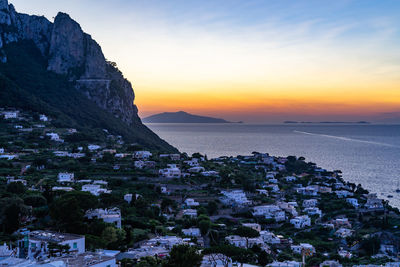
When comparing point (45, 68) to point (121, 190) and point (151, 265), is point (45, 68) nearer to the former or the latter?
point (121, 190)

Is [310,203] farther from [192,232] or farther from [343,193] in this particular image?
[192,232]

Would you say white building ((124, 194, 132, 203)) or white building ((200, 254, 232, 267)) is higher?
white building ((200, 254, 232, 267))

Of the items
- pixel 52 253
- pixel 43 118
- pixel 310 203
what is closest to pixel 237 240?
pixel 52 253

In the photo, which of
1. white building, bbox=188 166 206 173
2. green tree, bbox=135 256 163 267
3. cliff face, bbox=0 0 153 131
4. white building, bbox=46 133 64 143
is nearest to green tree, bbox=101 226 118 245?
green tree, bbox=135 256 163 267

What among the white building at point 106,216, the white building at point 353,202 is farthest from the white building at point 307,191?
the white building at point 106,216

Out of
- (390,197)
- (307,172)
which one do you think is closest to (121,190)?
(390,197)

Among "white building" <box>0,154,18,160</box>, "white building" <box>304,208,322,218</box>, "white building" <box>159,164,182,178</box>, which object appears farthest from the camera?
"white building" <box>159,164,182,178</box>

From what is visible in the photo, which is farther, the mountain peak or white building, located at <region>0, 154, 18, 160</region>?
the mountain peak

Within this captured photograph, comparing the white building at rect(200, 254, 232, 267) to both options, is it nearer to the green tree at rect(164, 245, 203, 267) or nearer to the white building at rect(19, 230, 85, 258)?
the green tree at rect(164, 245, 203, 267)

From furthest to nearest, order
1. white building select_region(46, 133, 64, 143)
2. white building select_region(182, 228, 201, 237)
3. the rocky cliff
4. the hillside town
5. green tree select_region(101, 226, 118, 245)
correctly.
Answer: the rocky cliff, white building select_region(46, 133, 64, 143), white building select_region(182, 228, 201, 237), green tree select_region(101, 226, 118, 245), the hillside town

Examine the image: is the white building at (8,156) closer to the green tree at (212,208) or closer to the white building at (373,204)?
the green tree at (212,208)
